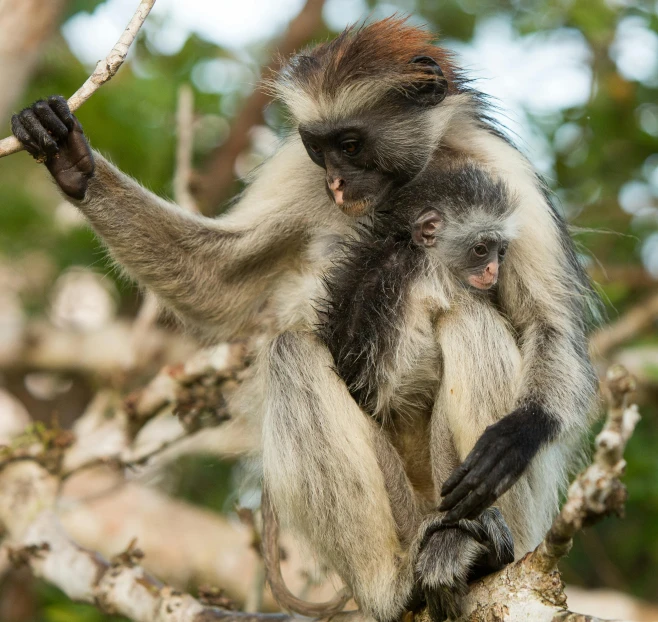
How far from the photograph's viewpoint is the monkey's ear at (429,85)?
16.8 feet

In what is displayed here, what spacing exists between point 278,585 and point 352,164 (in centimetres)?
241

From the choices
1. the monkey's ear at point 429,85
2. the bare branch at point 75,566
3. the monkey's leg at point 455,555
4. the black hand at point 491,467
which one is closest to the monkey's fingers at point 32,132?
the monkey's ear at point 429,85

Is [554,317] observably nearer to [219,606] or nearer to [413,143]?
[413,143]

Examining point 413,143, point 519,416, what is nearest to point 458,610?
point 519,416

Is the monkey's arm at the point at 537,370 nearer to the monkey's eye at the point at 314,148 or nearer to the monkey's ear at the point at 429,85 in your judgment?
the monkey's ear at the point at 429,85

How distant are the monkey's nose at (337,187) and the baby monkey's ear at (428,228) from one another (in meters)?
0.44

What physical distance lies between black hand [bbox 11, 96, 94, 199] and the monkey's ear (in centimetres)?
188

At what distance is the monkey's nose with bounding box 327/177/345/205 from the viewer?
4.85 metres

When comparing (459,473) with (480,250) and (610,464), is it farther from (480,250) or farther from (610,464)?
(480,250)

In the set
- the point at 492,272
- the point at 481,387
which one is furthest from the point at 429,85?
the point at 481,387

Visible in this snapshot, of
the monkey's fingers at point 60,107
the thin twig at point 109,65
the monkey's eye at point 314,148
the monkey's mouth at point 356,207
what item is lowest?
the monkey's mouth at point 356,207

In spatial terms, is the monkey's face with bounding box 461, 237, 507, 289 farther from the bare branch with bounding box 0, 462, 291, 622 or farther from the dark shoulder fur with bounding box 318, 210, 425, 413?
the bare branch with bounding box 0, 462, 291, 622

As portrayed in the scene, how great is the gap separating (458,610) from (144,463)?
9.15 ft

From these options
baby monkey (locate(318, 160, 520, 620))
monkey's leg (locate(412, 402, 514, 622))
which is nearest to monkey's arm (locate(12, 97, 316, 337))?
baby monkey (locate(318, 160, 520, 620))
